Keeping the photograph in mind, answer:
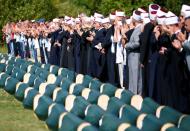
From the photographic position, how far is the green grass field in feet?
35.0

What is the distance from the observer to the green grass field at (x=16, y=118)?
35.0ft

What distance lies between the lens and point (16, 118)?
465 inches

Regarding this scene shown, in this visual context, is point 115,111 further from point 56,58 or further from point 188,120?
point 56,58

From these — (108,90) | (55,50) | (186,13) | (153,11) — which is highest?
(186,13)

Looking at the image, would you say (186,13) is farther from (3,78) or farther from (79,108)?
(3,78)

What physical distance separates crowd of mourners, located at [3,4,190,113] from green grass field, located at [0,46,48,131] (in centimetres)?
238

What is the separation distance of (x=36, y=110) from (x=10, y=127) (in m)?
1.01

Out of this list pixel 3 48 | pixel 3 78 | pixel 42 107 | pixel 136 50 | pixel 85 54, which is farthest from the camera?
pixel 3 48

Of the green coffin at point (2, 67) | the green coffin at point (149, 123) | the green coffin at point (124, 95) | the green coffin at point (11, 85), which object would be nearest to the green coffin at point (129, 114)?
the green coffin at point (149, 123)

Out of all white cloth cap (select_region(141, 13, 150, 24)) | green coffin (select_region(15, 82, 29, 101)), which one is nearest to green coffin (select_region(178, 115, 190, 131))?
white cloth cap (select_region(141, 13, 150, 24))

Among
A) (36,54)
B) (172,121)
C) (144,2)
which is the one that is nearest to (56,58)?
(36,54)

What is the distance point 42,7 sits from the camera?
49406 mm

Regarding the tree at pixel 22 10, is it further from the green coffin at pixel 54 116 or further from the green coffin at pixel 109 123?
the green coffin at pixel 109 123

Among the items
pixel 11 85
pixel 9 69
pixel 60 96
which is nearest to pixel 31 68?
pixel 9 69
